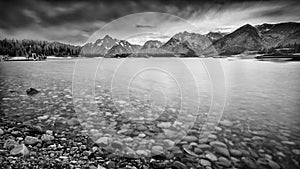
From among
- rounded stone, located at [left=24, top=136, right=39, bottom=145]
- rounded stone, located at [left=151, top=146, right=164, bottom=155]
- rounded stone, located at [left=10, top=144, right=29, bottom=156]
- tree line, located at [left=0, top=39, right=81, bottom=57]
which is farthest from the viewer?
tree line, located at [left=0, top=39, right=81, bottom=57]

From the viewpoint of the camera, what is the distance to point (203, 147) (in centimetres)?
315

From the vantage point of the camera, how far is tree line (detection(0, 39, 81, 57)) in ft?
270

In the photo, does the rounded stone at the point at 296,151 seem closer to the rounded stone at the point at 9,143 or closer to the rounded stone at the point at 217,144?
the rounded stone at the point at 217,144

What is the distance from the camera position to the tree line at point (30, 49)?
8231cm

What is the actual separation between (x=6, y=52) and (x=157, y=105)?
348ft

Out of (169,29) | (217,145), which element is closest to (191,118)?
(217,145)

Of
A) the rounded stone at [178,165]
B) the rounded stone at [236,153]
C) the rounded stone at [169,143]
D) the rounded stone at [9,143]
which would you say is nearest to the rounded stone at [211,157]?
the rounded stone at [236,153]

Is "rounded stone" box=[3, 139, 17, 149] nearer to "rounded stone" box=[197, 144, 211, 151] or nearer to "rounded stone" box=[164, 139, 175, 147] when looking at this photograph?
"rounded stone" box=[164, 139, 175, 147]

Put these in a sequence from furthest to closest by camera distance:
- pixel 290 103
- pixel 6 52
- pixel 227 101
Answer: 1. pixel 6 52
2. pixel 227 101
3. pixel 290 103

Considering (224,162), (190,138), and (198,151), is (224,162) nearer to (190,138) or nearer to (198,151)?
(198,151)

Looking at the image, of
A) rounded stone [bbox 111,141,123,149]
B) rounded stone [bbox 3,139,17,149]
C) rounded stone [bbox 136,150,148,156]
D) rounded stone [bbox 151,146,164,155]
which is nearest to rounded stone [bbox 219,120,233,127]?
rounded stone [bbox 151,146,164,155]

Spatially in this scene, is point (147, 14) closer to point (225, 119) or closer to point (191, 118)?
point (191, 118)

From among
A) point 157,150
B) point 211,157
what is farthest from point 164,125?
point 211,157

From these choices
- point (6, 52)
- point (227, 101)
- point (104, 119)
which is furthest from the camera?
point (6, 52)
